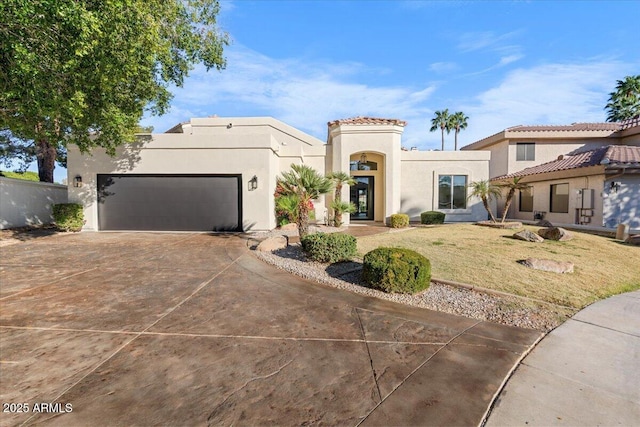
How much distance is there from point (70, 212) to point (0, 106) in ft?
16.3

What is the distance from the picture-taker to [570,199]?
53.0 feet

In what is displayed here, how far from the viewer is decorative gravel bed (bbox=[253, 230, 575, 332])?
14.4 feet

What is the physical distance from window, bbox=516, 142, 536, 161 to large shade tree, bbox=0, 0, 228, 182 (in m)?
22.8

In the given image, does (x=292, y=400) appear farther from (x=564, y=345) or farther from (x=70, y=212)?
(x=70, y=212)

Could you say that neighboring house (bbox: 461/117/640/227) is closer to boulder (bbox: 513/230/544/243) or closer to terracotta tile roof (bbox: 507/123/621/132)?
terracotta tile roof (bbox: 507/123/621/132)

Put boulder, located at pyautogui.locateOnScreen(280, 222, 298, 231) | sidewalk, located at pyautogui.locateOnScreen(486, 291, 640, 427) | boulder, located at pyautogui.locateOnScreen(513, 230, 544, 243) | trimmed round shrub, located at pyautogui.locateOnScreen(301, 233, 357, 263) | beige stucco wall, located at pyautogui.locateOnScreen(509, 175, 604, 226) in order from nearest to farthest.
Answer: sidewalk, located at pyautogui.locateOnScreen(486, 291, 640, 427) < trimmed round shrub, located at pyautogui.locateOnScreen(301, 233, 357, 263) < boulder, located at pyautogui.locateOnScreen(513, 230, 544, 243) < boulder, located at pyautogui.locateOnScreen(280, 222, 298, 231) < beige stucco wall, located at pyautogui.locateOnScreen(509, 175, 604, 226)

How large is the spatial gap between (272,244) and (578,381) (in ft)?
24.5

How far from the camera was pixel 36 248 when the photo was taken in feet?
30.9

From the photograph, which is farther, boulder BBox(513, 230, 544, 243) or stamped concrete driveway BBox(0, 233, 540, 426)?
boulder BBox(513, 230, 544, 243)

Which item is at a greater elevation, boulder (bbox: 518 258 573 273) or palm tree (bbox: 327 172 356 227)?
palm tree (bbox: 327 172 356 227)

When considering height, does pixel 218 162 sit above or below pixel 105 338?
above

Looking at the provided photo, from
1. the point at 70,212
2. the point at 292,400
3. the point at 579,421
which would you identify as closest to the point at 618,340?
the point at 579,421

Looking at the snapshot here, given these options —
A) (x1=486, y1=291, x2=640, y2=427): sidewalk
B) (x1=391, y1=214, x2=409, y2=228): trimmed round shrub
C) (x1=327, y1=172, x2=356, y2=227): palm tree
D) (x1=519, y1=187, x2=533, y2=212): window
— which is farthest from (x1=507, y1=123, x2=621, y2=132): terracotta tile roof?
(x1=486, y1=291, x2=640, y2=427): sidewalk

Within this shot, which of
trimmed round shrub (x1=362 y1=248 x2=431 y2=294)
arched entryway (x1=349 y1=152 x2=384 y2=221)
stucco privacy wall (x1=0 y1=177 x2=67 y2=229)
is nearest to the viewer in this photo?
trimmed round shrub (x1=362 y1=248 x2=431 y2=294)
